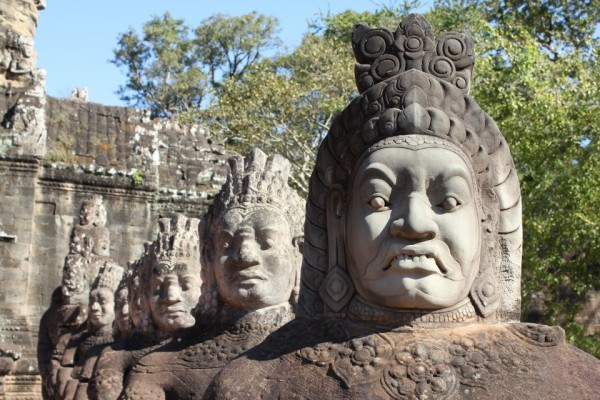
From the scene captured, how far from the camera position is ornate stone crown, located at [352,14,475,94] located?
4289mm

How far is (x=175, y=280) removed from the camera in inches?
307

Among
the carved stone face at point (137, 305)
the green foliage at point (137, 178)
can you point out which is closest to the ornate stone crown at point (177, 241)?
the carved stone face at point (137, 305)

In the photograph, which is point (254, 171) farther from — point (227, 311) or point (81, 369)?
point (81, 369)

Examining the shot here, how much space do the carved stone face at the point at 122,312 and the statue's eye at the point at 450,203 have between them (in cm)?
546

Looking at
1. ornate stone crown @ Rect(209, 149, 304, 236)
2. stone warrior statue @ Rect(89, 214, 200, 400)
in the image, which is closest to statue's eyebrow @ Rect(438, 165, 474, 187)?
ornate stone crown @ Rect(209, 149, 304, 236)

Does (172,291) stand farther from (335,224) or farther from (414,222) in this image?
(414,222)

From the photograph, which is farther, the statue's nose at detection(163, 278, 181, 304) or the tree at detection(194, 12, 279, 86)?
the tree at detection(194, 12, 279, 86)

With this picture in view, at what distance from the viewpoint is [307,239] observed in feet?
14.1

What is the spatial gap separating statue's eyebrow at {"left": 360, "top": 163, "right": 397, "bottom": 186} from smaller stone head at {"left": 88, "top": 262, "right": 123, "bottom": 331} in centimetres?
724

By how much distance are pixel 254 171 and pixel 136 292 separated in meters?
2.70

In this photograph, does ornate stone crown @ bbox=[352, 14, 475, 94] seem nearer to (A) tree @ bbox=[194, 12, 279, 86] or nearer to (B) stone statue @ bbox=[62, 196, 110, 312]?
(B) stone statue @ bbox=[62, 196, 110, 312]

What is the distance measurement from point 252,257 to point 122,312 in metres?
3.81

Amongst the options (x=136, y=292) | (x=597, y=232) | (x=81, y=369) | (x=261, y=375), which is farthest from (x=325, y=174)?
(x=597, y=232)

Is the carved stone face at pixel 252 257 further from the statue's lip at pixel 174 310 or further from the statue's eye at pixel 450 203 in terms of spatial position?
the statue's eye at pixel 450 203
